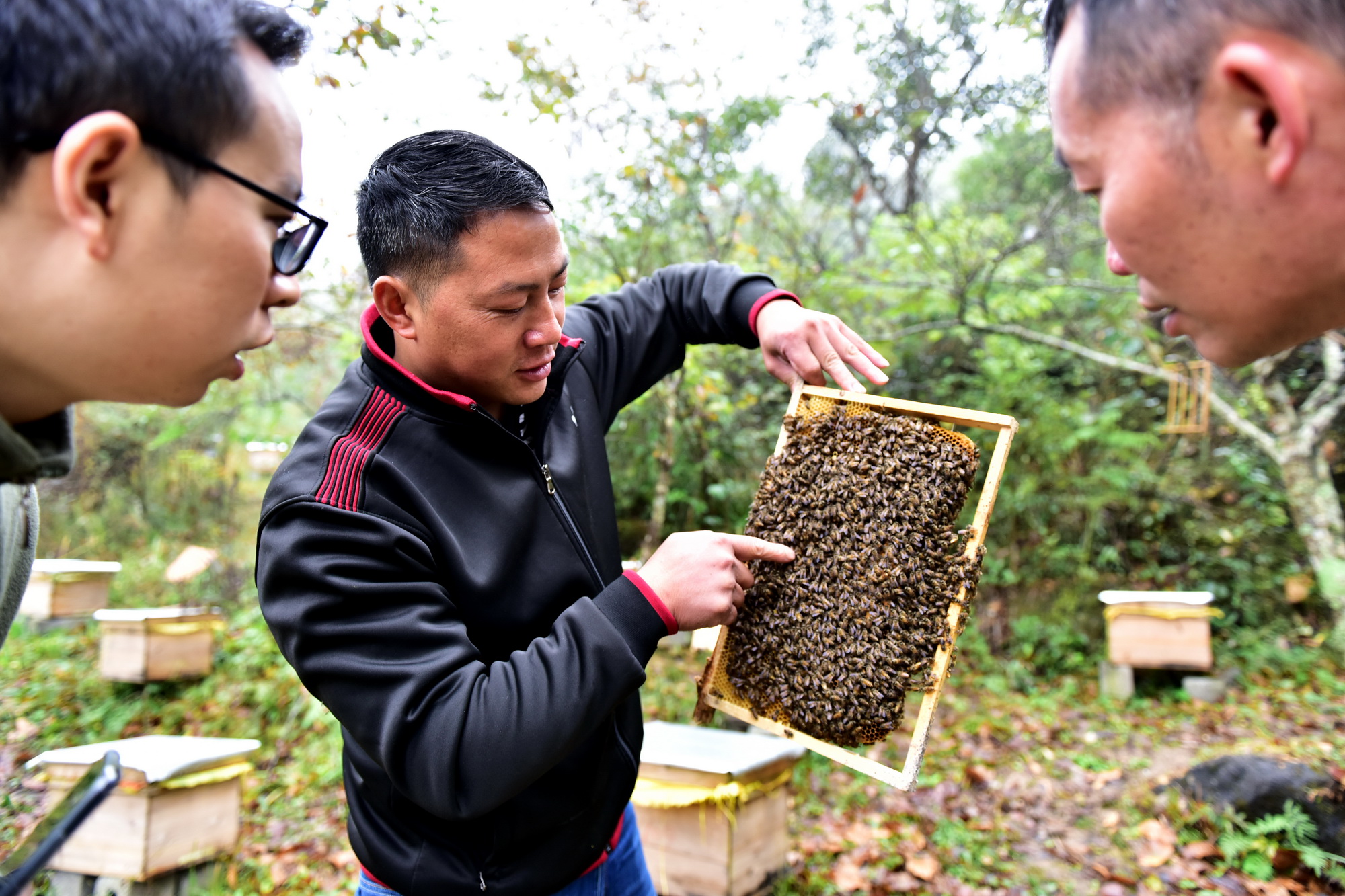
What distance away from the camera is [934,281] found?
782cm

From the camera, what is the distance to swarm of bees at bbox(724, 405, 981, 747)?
2336mm

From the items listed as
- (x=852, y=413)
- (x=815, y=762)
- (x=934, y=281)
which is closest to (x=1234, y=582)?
(x=934, y=281)

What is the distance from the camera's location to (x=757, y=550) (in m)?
2.23

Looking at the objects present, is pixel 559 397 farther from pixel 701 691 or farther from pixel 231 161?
pixel 231 161

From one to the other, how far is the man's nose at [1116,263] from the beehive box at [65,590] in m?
9.86

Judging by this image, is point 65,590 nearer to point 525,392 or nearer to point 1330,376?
point 525,392

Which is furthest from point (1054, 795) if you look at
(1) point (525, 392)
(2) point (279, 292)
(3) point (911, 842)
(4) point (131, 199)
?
(4) point (131, 199)

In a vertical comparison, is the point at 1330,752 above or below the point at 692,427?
below

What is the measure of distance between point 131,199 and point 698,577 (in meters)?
1.41

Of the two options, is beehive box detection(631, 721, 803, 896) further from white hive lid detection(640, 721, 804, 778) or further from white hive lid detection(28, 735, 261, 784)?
white hive lid detection(28, 735, 261, 784)

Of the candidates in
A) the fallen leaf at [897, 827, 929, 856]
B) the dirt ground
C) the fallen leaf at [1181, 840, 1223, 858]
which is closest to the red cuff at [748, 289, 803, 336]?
the dirt ground

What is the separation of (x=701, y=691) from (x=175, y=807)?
12.7ft

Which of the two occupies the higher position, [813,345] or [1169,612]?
[813,345]

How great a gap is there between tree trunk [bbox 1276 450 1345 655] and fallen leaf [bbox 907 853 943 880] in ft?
15.7
